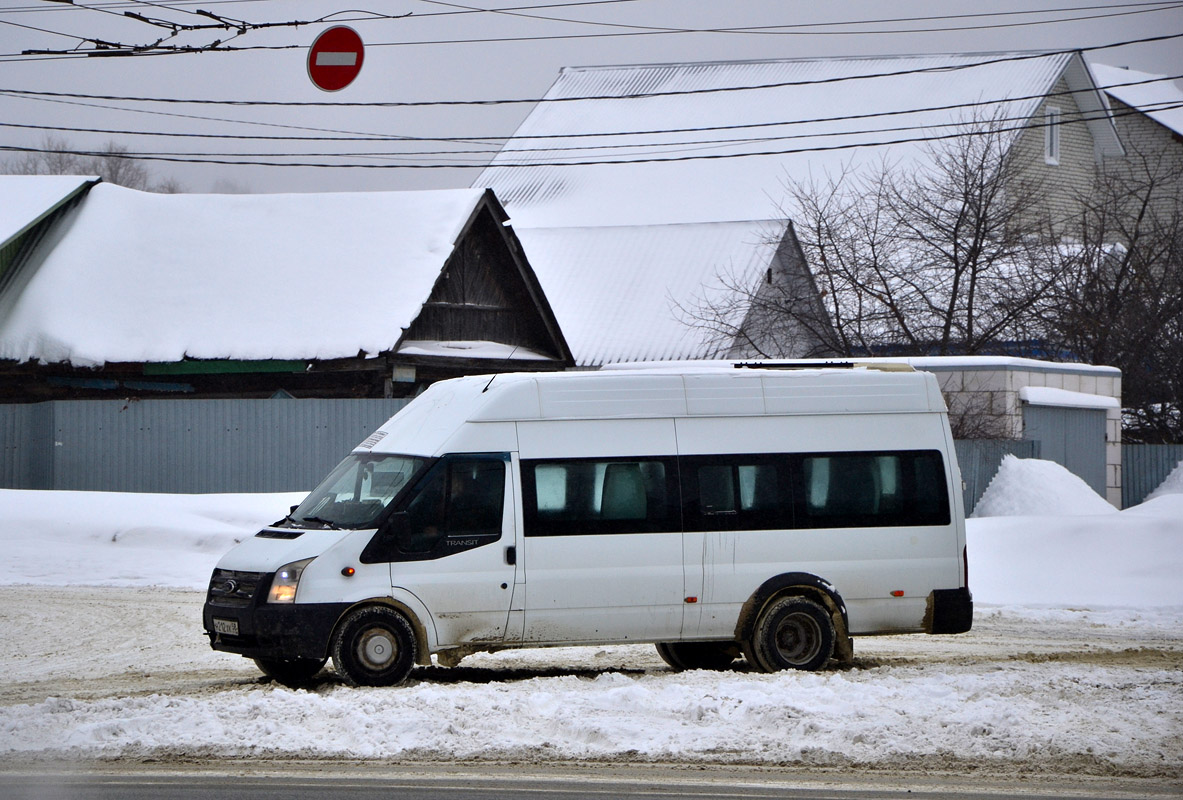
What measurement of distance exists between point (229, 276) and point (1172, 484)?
18.7 m

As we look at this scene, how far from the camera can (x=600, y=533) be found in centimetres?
1017

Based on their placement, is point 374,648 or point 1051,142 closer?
point 374,648

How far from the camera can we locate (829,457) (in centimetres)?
1066

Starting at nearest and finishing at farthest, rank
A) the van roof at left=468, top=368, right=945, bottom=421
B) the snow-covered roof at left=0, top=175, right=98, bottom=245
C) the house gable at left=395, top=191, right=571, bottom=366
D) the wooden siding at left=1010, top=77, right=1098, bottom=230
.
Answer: the van roof at left=468, top=368, right=945, bottom=421 → the snow-covered roof at left=0, top=175, right=98, bottom=245 → the house gable at left=395, top=191, right=571, bottom=366 → the wooden siding at left=1010, top=77, right=1098, bottom=230

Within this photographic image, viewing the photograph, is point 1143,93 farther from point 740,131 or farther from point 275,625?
point 275,625

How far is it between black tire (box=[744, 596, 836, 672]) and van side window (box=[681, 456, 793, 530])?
2.12 ft

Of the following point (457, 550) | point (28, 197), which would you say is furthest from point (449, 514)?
point (28, 197)

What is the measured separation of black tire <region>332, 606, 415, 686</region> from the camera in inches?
375

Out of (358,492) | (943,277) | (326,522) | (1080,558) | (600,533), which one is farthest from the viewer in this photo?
(943,277)

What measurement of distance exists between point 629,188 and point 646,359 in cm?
1603

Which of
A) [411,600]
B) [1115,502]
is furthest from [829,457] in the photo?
[1115,502]

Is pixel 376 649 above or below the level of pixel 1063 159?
below

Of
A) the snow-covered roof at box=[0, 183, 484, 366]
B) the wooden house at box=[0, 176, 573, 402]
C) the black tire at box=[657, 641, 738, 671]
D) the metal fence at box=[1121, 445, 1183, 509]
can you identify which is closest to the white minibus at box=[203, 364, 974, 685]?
the black tire at box=[657, 641, 738, 671]

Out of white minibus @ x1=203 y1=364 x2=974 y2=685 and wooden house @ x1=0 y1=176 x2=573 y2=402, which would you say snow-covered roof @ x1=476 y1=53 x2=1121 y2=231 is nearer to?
wooden house @ x1=0 y1=176 x2=573 y2=402
